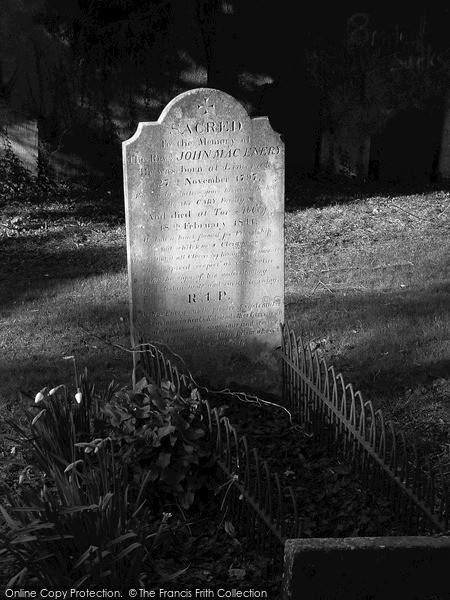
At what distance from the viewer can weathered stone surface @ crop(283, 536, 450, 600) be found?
99.7 inches

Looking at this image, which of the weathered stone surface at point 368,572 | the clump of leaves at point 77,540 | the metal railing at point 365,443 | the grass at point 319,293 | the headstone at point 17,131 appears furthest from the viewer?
the headstone at point 17,131

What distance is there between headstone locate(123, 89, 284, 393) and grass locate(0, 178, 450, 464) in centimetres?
66

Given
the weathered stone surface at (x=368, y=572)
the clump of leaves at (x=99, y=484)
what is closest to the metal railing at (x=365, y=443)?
the clump of leaves at (x=99, y=484)

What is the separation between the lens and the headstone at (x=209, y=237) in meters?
5.12

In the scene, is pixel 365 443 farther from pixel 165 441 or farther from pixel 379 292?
pixel 379 292

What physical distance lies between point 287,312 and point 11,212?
15.1 ft

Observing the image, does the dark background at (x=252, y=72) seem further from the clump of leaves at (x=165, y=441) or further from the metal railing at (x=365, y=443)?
the clump of leaves at (x=165, y=441)

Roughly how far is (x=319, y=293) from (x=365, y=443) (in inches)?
133

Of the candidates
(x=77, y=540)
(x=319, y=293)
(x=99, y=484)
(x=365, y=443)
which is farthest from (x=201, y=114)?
(x=319, y=293)

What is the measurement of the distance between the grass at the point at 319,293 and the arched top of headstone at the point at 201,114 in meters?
1.77

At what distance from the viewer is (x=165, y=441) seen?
4184 millimetres

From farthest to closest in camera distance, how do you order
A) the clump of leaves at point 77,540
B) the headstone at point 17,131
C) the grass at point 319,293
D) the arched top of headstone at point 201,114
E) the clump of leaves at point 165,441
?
the headstone at point 17,131, the grass at point 319,293, the arched top of headstone at point 201,114, the clump of leaves at point 165,441, the clump of leaves at point 77,540

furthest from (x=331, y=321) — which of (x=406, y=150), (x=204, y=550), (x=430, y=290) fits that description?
(x=406, y=150)

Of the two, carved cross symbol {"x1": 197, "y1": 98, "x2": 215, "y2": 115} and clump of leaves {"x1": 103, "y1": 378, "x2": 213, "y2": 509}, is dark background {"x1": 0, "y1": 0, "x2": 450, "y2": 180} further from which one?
clump of leaves {"x1": 103, "y1": 378, "x2": 213, "y2": 509}
